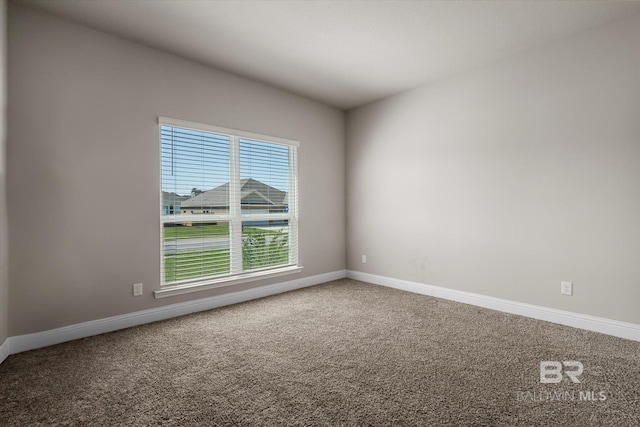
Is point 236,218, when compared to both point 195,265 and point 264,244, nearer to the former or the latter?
point 264,244

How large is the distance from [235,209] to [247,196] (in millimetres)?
250

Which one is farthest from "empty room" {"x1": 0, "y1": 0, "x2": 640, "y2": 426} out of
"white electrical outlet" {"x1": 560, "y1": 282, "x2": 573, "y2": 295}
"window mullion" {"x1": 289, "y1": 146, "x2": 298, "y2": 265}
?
"window mullion" {"x1": 289, "y1": 146, "x2": 298, "y2": 265}

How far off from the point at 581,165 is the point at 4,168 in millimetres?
4992

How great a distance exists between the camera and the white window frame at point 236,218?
3365 millimetres

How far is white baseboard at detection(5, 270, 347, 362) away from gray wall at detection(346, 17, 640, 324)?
5.92 ft

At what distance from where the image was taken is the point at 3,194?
2.40 metres

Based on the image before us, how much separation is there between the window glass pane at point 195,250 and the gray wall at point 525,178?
7.54 feet

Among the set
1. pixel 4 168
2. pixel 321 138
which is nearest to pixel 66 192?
pixel 4 168

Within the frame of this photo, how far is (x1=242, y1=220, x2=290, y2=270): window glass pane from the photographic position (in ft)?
13.2

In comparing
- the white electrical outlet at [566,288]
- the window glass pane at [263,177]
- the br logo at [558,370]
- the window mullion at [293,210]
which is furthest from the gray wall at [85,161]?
the white electrical outlet at [566,288]

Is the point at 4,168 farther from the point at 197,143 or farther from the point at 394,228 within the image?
the point at 394,228

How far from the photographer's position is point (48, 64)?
2.65 meters

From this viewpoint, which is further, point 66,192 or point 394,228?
point 394,228

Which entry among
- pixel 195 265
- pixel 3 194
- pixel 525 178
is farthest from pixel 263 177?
pixel 525 178
